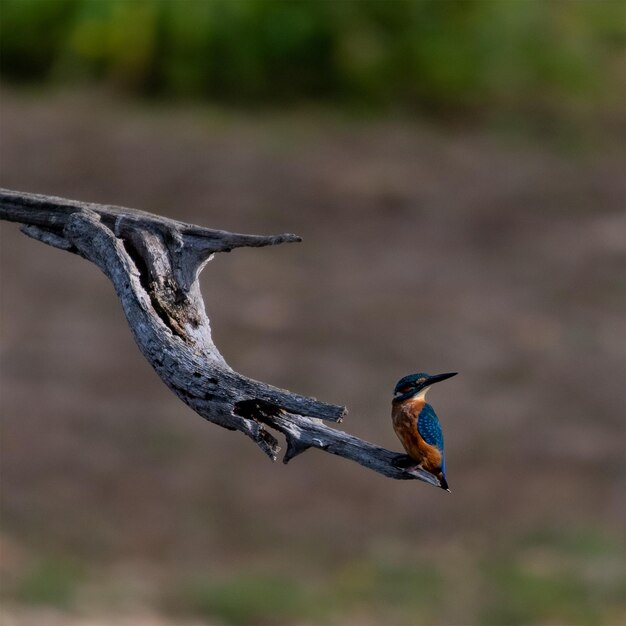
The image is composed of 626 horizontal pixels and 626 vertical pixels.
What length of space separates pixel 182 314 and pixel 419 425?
24.1 inches

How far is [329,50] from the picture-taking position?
16.2 meters

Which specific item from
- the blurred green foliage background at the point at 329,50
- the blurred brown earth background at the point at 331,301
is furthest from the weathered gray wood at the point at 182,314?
the blurred green foliage background at the point at 329,50

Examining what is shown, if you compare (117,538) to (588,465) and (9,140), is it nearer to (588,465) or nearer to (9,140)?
(588,465)

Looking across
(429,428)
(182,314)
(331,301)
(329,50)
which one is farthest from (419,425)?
(329,50)

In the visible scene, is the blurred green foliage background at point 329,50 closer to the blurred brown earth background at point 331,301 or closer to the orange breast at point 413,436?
the blurred brown earth background at point 331,301

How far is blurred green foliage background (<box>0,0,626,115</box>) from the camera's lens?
1603 cm

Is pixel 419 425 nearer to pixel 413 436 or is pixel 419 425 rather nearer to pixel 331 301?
pixel 413 436

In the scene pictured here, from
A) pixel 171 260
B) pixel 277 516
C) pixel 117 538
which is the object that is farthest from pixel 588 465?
pixel 171 260

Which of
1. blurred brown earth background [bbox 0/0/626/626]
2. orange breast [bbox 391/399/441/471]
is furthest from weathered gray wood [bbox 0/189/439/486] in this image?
blurred brown earth background [bbox 0/0/626/626]

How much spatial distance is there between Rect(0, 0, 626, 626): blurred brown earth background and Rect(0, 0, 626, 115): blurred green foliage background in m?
0.03

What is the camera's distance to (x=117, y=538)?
33.0ft

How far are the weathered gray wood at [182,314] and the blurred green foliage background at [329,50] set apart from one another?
12.7 metres

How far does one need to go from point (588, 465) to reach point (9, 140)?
747 centimetres

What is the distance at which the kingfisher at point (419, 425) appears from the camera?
321cm
